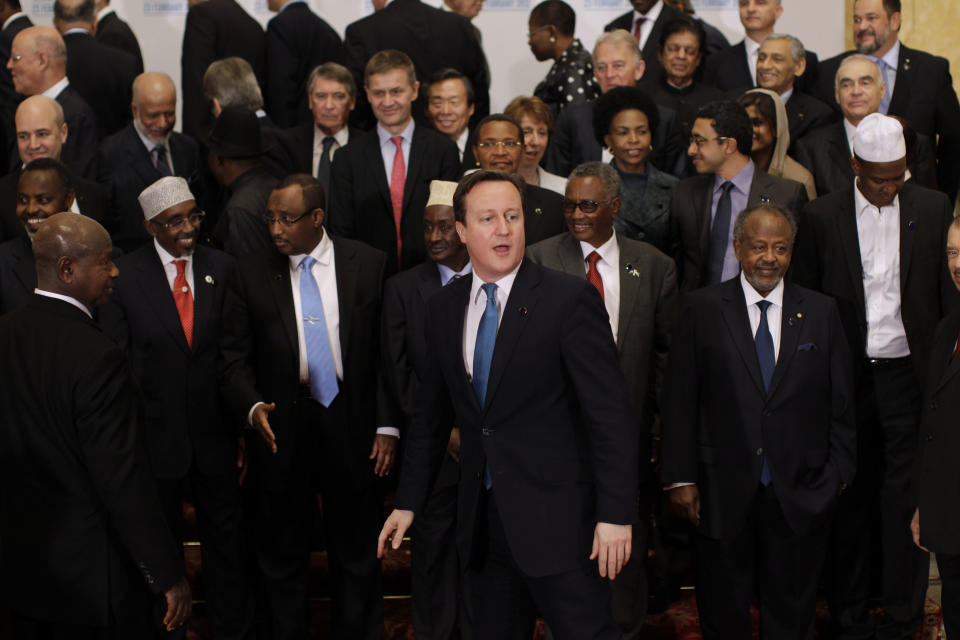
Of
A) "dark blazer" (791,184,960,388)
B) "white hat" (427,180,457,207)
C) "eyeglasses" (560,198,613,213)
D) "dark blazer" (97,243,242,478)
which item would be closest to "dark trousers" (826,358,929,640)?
"dark blazer" (791,184,960,388)

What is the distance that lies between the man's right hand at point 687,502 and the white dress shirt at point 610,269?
0.69 metres

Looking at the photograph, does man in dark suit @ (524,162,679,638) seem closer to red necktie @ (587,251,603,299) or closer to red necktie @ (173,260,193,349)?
red necktie @ (587,251,603,299)

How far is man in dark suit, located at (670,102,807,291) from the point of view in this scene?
4.96 m

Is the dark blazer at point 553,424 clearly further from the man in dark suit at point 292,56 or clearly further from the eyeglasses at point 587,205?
the man in dark suit at point 292,56

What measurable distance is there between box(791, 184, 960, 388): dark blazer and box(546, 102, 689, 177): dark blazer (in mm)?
1142

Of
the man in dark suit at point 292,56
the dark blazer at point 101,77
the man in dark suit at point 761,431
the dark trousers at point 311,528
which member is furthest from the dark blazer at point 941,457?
the dark blazer at point 101,77

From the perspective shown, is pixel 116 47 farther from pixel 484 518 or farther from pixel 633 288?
pixel 484 518

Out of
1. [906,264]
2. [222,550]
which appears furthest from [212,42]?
[906,264]

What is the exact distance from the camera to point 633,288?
180 inches

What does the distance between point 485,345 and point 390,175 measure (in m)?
2.37

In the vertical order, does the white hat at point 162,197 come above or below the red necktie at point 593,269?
above

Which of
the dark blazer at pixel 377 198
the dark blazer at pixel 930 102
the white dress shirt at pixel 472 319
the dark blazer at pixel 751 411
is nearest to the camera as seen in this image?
the white dress shirt at pixel 472 319

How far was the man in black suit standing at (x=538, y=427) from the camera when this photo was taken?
324cm

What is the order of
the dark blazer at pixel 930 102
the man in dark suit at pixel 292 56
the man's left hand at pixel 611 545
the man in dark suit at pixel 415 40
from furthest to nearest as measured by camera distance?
the man in dark suit at pixel 292 56
the man in dark suit at pixel 415 40
the dark blazer at pixel 930 102
the man's left hand at pixel 611 545
